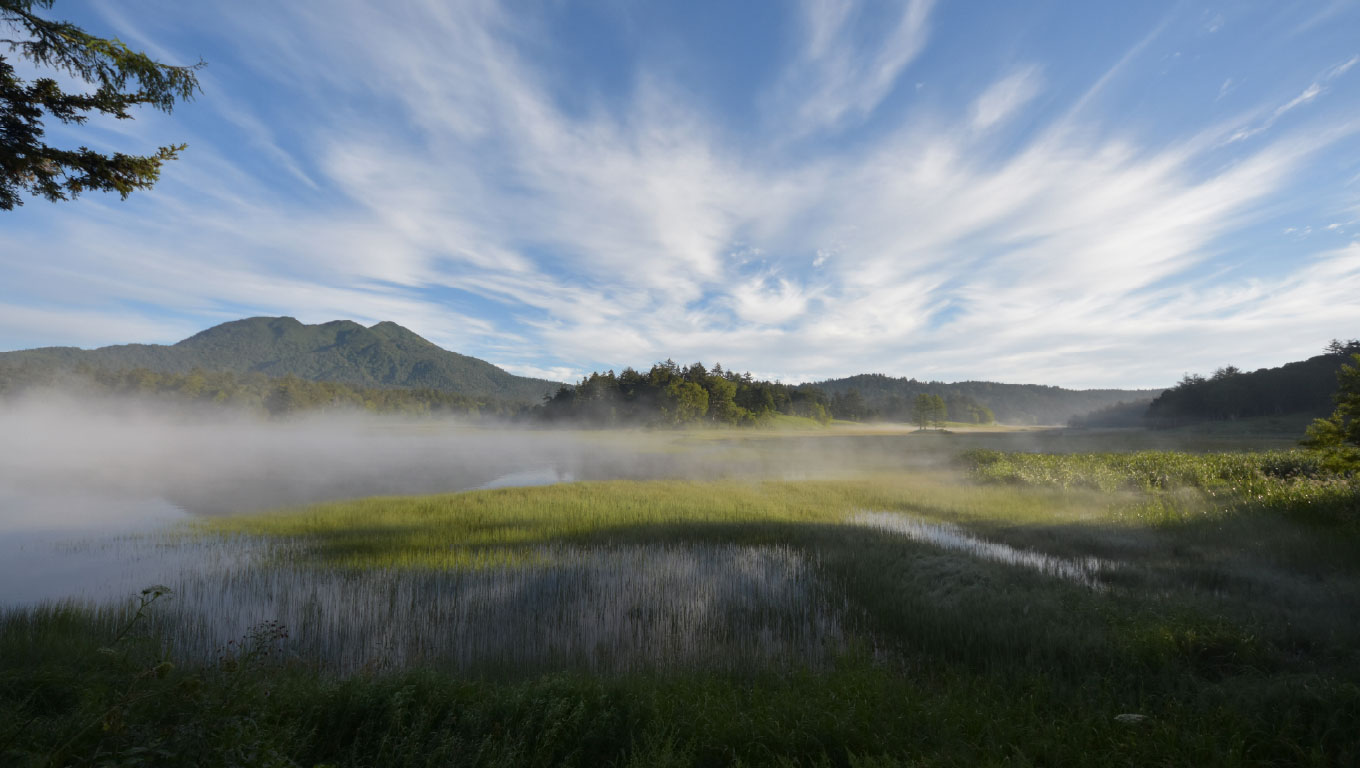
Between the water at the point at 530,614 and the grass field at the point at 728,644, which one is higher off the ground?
the grass field at the point at 728,644

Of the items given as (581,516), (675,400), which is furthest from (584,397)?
(581,516)

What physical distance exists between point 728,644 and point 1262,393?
115566 mm

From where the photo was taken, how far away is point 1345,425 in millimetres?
14016

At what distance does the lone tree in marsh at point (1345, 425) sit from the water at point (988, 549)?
7.71 metres

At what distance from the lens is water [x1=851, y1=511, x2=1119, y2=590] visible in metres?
11.5

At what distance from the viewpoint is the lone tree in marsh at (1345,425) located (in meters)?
13.1

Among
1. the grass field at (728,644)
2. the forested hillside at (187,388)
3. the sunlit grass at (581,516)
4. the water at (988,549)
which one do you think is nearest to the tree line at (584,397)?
the forested hillside at (187,388)

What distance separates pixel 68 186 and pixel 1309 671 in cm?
2062

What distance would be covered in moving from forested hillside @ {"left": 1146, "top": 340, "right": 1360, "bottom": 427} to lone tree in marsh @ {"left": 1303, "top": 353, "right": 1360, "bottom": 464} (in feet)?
248

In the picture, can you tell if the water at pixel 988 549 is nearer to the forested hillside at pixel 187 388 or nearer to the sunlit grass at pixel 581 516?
the sunlit grass at pixel 581 516

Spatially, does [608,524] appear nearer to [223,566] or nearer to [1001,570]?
[223,566]

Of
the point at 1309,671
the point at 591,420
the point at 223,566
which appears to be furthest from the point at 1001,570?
the point at 591,420

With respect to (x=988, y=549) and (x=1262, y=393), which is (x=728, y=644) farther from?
(x=1262, y=393)

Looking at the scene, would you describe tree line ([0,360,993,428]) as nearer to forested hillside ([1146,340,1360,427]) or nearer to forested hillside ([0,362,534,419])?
forested hillside ([0,362,534,419])
